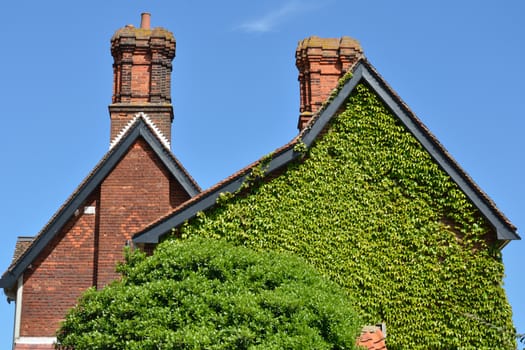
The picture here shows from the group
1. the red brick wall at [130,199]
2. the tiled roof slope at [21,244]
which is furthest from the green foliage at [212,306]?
the tiled roof slope at [21,244]

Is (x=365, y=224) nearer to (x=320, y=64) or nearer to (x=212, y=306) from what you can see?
(x=212, y=306)

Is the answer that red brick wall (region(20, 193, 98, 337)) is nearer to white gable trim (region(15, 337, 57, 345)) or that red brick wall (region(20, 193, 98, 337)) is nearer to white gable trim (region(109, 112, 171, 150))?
white gable trim (region(15, 337, 57, 345))

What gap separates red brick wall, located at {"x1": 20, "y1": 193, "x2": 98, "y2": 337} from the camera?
1858 centimetres

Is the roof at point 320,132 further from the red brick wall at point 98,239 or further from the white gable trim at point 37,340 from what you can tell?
the white gable trim at point 37,340

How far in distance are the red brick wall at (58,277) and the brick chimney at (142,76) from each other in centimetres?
240

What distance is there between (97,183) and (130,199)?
2.78 feet

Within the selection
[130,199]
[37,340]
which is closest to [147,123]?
[130,199]

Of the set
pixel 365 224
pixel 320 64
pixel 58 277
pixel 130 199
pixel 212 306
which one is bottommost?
pixel 212 306

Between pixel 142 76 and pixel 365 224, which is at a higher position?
pixel 142 76

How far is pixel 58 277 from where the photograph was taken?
1889 cm

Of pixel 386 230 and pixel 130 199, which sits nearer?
pixel 386 230

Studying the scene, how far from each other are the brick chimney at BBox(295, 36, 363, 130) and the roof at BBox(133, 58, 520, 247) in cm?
386

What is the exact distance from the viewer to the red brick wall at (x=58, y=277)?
18578 millimetres

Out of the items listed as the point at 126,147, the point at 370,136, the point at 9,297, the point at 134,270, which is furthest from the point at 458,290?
the point at 9,297
